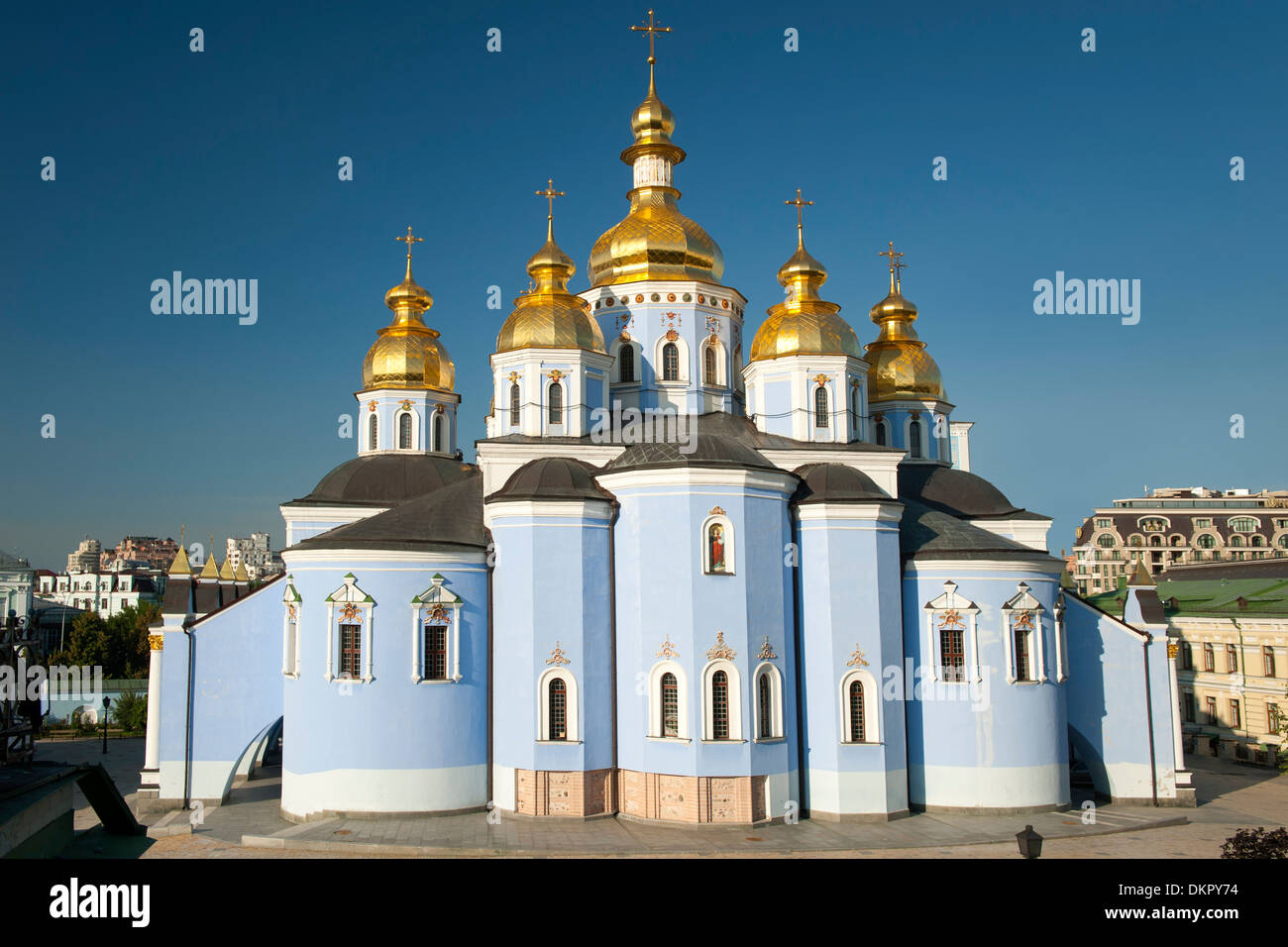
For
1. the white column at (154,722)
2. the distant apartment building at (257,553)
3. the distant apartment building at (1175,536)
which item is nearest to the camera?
the white column at (154,722)

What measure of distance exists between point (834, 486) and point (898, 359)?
10.2 m

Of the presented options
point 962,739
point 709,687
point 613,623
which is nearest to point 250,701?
point 613,623

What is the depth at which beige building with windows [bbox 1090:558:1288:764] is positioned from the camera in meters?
29.9

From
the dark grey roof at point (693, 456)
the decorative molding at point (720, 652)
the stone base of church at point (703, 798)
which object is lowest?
the stone base of church at point (703, 798)

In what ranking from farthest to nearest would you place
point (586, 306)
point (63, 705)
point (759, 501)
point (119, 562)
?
1. point (119, 562)
2. point (63, 705)
3. point (586, 306)
4. point (759, 501)

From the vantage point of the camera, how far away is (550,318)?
947 inches

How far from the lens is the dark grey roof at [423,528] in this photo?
66.3ft

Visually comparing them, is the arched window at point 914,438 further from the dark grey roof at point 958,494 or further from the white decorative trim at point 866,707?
the white decorative trim at point 866,707

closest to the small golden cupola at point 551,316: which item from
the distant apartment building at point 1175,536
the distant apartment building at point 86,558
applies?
the distant apartment building at point 1175,536

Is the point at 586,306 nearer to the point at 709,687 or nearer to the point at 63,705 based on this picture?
the point at 709,687

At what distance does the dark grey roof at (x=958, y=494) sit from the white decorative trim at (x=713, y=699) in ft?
31.8

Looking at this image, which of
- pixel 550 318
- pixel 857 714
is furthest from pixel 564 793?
pixel 550 318

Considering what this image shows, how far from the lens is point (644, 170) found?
28.2 metres
